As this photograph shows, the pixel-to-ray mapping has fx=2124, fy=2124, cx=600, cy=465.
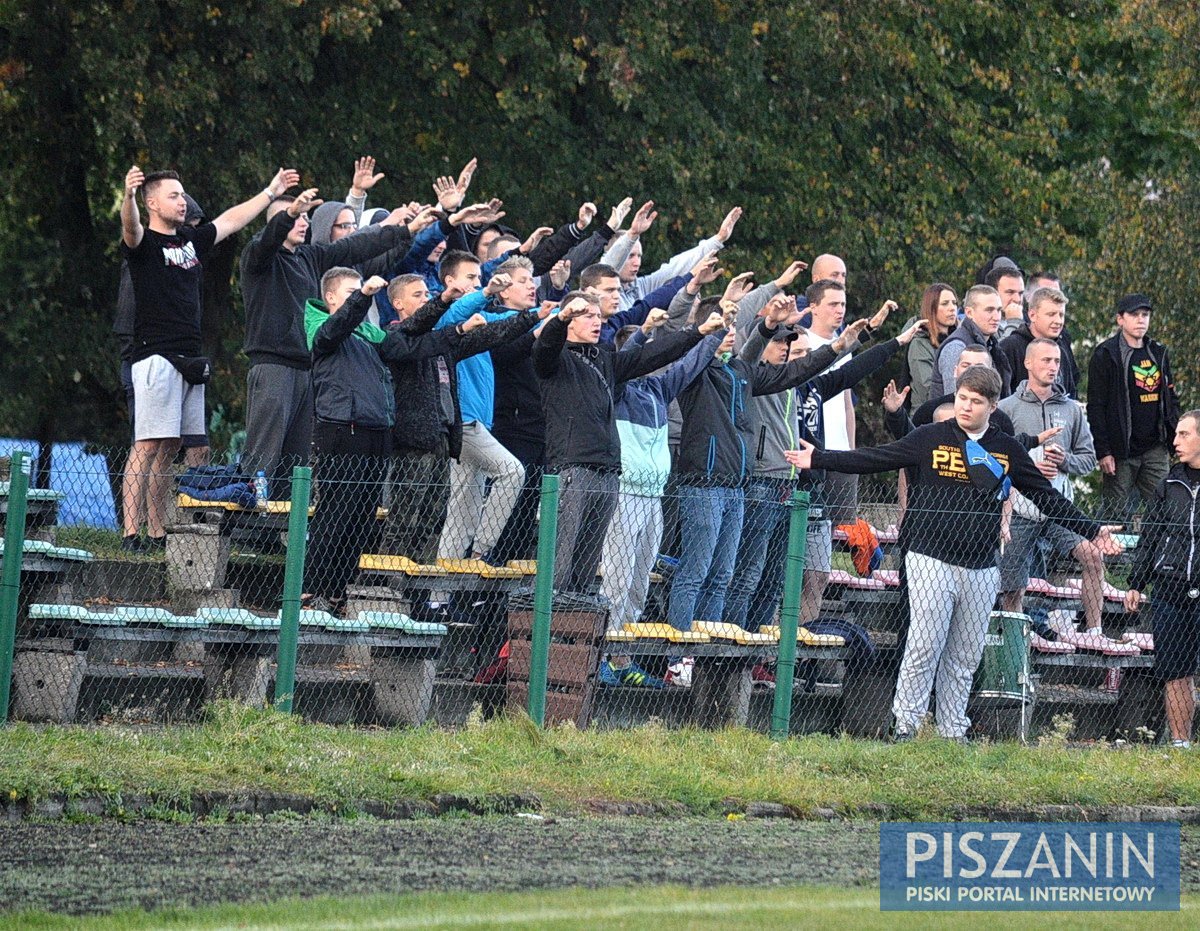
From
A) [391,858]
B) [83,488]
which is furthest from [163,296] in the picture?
[391,858]

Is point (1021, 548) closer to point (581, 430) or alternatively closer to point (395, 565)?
point (581, 430)

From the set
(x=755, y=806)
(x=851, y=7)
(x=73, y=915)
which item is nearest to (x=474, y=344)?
(x=755, y=806)

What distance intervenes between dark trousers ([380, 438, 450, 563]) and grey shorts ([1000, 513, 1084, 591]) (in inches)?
150

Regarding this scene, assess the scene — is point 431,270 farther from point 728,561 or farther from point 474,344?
point 728,561

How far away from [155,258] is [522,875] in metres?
6.21

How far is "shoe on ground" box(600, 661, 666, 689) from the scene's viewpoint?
12.4m

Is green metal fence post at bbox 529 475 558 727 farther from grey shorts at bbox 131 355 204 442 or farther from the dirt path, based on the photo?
grey shorts at bbox 131 355 204 442

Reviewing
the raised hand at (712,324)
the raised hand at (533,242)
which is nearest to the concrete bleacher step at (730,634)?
the raised hand at (712,324)

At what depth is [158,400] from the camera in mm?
13148

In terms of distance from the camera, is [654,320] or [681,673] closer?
[681,673]

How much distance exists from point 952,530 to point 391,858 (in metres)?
5.37

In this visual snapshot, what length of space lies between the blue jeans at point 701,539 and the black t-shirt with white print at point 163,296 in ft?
10.8

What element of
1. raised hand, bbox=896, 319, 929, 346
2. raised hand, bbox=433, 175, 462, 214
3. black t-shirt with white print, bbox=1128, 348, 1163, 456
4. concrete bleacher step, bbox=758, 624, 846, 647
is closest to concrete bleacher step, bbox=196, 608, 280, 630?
concrete bleacher step, bbox=758, 624, 846, 647

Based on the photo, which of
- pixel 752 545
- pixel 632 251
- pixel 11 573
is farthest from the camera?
pixel 632 251
